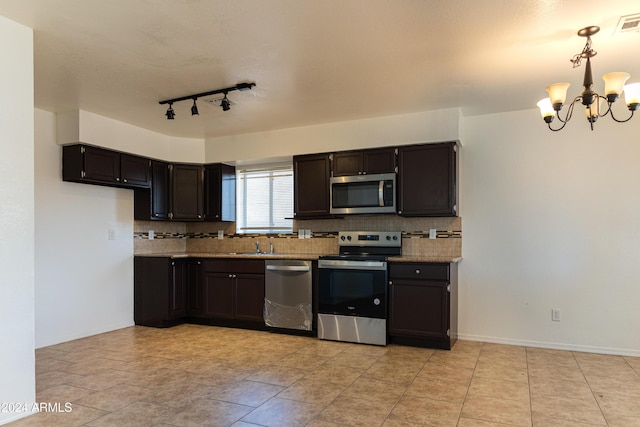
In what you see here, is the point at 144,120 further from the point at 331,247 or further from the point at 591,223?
the point at 591,223

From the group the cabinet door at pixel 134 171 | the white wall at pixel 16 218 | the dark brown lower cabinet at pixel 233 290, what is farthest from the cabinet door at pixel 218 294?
the white wall at pixel 16 218

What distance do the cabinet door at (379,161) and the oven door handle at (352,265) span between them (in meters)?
1.00

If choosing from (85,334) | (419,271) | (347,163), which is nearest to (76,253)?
(85,334)

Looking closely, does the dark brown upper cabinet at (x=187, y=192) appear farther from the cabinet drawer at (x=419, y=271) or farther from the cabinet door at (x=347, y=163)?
the cabinet drawer at (x=419, y=271)

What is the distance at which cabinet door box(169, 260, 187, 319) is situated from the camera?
4.83 m

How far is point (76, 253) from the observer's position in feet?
14.5

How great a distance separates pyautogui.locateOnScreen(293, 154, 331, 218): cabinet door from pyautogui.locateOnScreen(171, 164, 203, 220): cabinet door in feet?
4.57

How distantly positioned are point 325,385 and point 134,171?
A: 332 cm

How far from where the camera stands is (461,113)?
167 inches

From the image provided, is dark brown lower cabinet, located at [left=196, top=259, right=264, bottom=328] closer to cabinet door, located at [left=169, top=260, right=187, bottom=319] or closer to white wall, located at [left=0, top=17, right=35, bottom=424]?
cabinet door, located at [left=169, top=260, right=187, bottom=319]

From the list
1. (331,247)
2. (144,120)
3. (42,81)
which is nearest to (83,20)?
(42,81)

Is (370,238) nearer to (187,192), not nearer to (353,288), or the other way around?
(353,288)

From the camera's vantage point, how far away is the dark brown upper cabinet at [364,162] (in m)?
4.37

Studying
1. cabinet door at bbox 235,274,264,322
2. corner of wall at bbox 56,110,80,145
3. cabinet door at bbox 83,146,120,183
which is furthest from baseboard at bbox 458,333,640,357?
corner of wall at bbox 56,110,80,145
